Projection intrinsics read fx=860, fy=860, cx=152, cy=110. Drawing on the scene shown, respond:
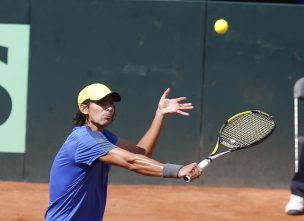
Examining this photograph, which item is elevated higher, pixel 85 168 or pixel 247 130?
pixel 247 130

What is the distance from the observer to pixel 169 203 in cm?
959

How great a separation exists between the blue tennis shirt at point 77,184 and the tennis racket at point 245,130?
99 centimetres

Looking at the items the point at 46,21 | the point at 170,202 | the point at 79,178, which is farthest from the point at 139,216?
the point at 79,178

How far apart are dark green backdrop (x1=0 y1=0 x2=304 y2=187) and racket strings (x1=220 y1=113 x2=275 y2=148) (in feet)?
12.5

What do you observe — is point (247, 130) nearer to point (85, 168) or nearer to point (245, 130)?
point (245, 130)

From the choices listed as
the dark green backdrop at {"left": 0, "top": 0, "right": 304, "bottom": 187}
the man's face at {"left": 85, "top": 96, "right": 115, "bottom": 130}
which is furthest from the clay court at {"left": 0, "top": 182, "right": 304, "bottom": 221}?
the man's face at {"left": 85, "top": 96, "right": 115, "bottom": 130}

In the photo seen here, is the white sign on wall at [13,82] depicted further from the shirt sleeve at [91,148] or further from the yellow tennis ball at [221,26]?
the shirt sleeve at [91,148]

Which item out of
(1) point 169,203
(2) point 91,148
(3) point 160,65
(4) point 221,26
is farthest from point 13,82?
(2) point 91,148

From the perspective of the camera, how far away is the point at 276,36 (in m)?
10.1

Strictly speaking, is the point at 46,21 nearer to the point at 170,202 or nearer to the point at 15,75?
the point at 15,75

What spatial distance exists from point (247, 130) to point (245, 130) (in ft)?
0.06

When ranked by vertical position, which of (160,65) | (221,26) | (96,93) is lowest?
(96,93)

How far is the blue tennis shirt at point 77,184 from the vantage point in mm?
5457

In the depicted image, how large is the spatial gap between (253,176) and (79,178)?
17.0 ft
